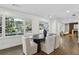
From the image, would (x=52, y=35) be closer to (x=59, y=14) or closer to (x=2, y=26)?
(x=59, y=14)

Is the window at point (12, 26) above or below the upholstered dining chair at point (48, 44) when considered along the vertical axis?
above

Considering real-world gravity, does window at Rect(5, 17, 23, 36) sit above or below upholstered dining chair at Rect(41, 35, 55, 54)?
above

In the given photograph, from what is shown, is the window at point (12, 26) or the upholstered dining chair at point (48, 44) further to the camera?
the upholstered dining chair at point (48, 44)

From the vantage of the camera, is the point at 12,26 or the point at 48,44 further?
the point at 48,44

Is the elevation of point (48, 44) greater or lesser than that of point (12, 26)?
lesser

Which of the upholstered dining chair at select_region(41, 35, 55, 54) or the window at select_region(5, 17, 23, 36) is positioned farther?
the upholstered dining chair at select_region(41, 35, 55, 54)

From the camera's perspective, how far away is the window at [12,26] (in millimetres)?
1887

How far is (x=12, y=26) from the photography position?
1.89 metres

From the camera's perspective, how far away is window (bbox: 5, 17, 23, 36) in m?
1.89

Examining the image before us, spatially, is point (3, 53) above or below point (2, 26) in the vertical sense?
below
